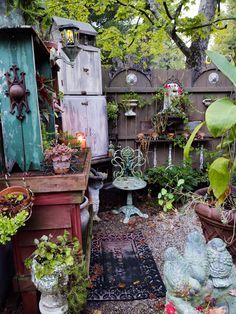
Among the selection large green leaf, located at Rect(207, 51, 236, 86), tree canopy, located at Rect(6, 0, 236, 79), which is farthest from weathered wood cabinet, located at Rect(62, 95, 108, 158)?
large green leaf, located at Rect(207, 51, 236, 86)

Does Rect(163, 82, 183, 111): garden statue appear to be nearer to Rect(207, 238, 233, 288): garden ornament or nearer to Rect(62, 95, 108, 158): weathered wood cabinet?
Rect(62, 95, 108, 158): weathered wood cabinet

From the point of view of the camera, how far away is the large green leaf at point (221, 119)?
110 centimetres

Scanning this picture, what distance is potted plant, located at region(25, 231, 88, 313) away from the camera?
1.38 metres

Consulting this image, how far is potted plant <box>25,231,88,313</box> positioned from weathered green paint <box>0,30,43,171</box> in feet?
1.67

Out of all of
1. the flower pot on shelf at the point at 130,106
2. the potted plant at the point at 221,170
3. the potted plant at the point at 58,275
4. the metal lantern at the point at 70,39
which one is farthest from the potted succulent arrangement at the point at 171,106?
the potted plant at the point at 58,275

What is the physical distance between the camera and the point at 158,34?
5.13 m

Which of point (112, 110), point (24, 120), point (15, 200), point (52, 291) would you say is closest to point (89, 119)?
point (112, 110)

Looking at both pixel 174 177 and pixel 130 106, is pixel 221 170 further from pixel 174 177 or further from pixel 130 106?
pixel 130 106

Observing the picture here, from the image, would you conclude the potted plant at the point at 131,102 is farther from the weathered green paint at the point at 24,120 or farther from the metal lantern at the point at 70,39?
the weathered green paint at the point at 24,120

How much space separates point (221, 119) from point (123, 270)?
159 cm

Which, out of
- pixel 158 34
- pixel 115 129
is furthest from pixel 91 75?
pixel 158 34

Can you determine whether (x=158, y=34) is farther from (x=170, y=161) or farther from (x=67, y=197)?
(x=67, y=197)

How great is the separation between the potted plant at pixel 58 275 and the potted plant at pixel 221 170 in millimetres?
869

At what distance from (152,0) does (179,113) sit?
76.1 inches
